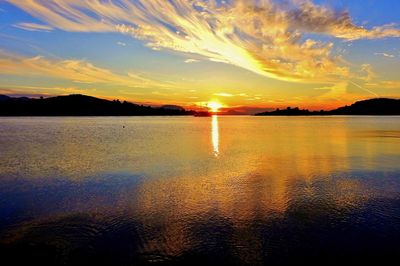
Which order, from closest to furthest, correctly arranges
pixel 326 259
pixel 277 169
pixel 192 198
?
pixel 326 259, pixel 192 198, pixel 277 169

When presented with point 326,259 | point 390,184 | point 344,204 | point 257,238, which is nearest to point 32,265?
point 257,238

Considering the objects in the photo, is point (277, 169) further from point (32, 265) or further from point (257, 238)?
point (32, 265)

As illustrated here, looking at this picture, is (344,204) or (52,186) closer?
(344,204)

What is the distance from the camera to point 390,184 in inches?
1046

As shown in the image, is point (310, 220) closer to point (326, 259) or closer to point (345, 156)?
point (326, 259)

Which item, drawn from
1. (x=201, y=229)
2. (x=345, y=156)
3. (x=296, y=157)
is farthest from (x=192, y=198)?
(x=345, y=156)

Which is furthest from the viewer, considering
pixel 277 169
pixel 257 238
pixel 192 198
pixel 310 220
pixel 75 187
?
pixel 277 169

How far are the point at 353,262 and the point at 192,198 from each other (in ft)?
38.1

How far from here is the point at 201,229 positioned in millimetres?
16422

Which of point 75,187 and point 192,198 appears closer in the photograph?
point 192,198

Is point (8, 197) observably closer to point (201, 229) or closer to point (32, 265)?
point (32, 265)

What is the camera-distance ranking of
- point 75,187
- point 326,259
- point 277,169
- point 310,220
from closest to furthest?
1. point 326,259
2. point 310,220
3. point 75,187
4. point 277,169

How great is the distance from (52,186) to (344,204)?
70.1 ft

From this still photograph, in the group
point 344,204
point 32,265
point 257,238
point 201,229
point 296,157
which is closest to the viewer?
point 32,265
